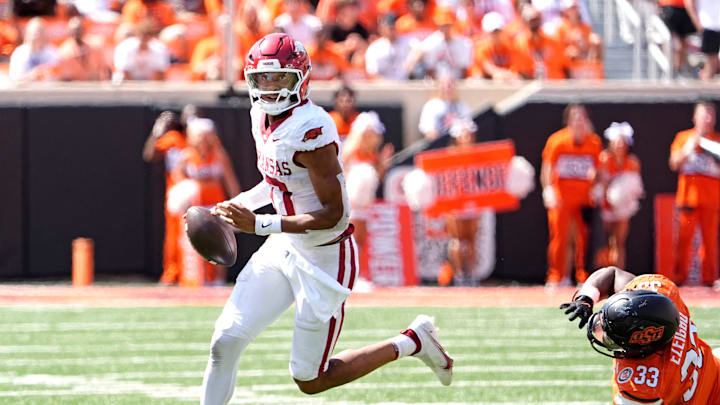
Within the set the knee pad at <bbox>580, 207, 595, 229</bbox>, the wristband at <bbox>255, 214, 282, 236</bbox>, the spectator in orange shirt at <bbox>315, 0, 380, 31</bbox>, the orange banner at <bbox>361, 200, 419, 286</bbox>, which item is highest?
the spectator in orange shirt at <bbox>315, 0, 380, 31</bbox>

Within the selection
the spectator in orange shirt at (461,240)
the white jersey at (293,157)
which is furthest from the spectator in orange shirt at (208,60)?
the white jersey at (293,157)

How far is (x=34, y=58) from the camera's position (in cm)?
1395

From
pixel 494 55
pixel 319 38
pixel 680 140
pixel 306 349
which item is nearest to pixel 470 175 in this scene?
pixel 494 55

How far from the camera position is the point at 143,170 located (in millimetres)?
13258

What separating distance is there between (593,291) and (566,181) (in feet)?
26.5

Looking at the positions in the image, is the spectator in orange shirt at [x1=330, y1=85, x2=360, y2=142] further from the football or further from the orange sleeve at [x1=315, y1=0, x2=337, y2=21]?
the football

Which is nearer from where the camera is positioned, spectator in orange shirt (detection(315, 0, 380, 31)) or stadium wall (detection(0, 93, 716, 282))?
stadium wall (detection(0, 93, 716, 282))

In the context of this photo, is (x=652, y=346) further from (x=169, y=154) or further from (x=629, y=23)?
(x=629, y=23)

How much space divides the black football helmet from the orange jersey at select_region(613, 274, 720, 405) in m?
0.06

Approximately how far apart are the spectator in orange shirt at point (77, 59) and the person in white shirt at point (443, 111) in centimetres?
366

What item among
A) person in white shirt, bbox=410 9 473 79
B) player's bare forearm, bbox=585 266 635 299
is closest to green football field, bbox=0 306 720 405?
player's bare forearm, bbox=585 266 635 299

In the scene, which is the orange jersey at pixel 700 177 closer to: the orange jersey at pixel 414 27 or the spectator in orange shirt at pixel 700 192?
the spectator in orange shirt at pixel 700 192

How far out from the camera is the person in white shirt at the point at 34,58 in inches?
543

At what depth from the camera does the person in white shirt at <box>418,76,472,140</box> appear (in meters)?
13.1
